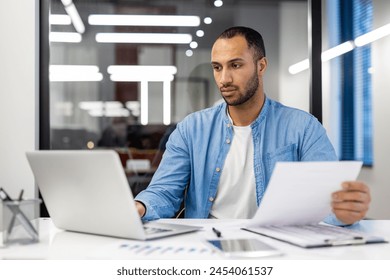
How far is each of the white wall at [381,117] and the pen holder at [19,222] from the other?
11.8 ft

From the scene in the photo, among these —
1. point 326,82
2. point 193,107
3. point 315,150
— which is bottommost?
point 315,150

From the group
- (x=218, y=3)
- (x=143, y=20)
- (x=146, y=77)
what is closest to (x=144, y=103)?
(x=146, y=77)

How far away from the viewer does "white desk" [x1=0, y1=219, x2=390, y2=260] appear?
1.00 meters

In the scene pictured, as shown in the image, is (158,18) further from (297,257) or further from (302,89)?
(297,257)

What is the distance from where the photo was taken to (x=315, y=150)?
1.89m

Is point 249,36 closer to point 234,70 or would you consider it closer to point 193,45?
point 234,70

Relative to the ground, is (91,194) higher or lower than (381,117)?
lower

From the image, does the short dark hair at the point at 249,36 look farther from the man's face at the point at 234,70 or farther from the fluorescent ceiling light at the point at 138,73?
the fluorescent ceiling light at the point at 138,73

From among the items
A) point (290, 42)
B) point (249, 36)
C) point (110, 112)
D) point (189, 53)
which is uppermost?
point (290, 42)

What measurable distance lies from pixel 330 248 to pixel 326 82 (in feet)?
14.2

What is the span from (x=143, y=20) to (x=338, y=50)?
7.48 feet

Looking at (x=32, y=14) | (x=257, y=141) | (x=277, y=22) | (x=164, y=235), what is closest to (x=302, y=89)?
(x=277, y=22)

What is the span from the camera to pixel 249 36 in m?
2.11

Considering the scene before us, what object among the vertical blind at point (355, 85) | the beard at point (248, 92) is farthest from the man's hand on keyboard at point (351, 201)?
the vertical blind at point (355, 85)
